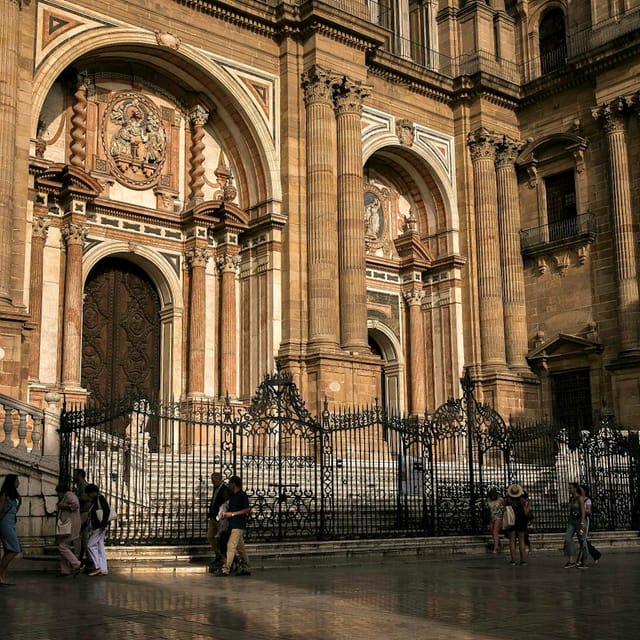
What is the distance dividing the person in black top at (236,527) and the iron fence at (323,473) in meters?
1.68

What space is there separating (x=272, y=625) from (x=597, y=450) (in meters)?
14.7

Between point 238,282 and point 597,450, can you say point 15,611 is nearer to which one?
point 597,450

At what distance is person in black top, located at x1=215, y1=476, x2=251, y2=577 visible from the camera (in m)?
12.7

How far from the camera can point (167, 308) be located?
2498 centimetres

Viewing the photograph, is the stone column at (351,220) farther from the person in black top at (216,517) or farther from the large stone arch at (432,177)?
the person in black top at (216,517)

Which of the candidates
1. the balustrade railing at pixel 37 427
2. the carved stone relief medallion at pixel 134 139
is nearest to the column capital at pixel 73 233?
the carved stone relief medallion at pixel 134 139

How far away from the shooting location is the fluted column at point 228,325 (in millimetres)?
24688

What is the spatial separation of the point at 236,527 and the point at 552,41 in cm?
2381

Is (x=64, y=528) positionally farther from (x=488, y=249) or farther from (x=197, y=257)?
(x=488, y=249)

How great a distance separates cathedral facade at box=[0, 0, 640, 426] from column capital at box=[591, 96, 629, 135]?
0.09 m

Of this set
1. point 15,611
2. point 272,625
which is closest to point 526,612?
point 272,625

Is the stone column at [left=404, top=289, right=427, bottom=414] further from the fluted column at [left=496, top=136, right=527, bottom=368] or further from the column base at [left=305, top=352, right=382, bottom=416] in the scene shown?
the column base at [left=305, top=352, right=382, bottom=416]

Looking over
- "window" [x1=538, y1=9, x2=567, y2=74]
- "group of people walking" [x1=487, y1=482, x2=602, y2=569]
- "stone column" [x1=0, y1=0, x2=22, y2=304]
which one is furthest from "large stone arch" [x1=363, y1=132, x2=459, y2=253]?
"group of people walking" [x1=487, y1=482, x2=602, y2=569]

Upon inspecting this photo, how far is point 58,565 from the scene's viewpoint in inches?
539
